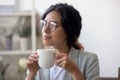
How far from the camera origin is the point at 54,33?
1.20 metres

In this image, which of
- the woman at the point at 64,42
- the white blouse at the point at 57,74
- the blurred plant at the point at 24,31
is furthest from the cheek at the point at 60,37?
the blurred plant at the point at 24,31

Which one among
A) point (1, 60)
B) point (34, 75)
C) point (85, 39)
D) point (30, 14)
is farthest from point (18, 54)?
point (34, 75)

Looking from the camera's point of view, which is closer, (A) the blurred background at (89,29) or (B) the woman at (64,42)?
(B) the woman at (64,42)

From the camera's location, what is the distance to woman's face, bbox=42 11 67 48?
116 centimetres

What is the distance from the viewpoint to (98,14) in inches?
90.4

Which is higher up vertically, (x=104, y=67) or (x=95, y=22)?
(x=95, y=22)

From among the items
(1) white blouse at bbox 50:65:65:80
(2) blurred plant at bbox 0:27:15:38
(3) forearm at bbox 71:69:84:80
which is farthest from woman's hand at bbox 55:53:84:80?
(2) blurred plant at bbox 0:27:15:38

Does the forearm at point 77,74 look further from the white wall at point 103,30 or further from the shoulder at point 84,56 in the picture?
the white wall at point 103,30

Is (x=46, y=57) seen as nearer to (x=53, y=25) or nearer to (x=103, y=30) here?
(x=53, y=25)

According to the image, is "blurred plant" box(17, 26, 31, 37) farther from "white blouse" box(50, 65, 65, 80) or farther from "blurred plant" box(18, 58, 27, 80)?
"white blouse" box(50, 65, 65, 80)

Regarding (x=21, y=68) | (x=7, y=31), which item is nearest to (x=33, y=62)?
(x=21, y=68)

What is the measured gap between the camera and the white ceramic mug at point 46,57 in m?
0.98

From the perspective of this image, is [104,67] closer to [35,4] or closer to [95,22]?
[95,22]

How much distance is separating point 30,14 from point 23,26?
0.14 metres
